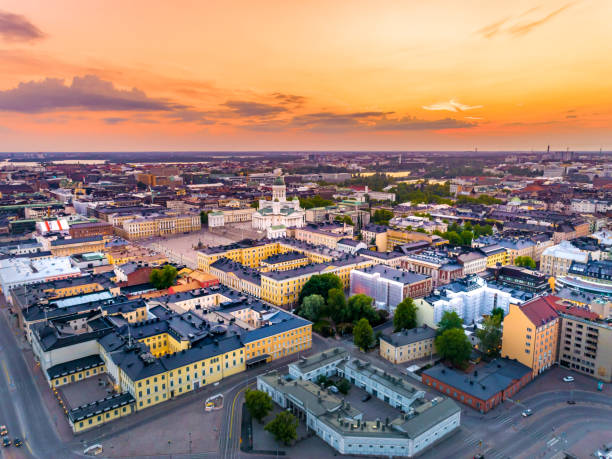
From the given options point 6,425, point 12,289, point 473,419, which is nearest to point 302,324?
point 473,419

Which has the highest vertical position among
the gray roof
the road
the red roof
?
the red roof

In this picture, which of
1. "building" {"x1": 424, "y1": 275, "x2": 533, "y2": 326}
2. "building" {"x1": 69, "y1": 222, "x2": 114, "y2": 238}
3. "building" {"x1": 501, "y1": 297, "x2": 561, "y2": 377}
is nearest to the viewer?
"building" {"x1": 501, "y1": 297, "x2": 561, "y2": 377}

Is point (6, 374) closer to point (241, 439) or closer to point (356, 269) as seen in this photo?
point (241, 439)

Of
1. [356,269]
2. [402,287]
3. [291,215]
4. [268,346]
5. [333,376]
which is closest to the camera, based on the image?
[333,376]

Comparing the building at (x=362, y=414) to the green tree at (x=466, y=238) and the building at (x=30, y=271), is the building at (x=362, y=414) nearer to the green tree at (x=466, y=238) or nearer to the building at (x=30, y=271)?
the building at (x=30, y=271)

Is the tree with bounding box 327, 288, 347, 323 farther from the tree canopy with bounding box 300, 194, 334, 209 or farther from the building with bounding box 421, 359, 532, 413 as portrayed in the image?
the tree canopy with bounding box 300, 194, 334, 209

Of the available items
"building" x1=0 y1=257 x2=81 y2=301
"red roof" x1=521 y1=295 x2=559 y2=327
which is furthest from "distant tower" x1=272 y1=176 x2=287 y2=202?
"red roof" x1=521 y1=295 x2=559 y2=327

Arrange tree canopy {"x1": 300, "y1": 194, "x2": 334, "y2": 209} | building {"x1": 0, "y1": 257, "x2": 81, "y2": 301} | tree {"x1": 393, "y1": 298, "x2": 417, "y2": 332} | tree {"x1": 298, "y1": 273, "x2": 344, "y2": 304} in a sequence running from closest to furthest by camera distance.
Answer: tree {"x1": 393, "y1": 298, "x2": 417, "y2": 332}
tree {"x1": 298, "y1": 273, "x2": 344, "y2": 304}
building {"x1": 0, "y1": 257, "x2": 81, "y2": 301}
tree canopy {"x1": 300, "y1": 194, "x2": 334, "y2": 209}

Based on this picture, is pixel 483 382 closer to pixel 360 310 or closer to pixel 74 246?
pixel 360 310
